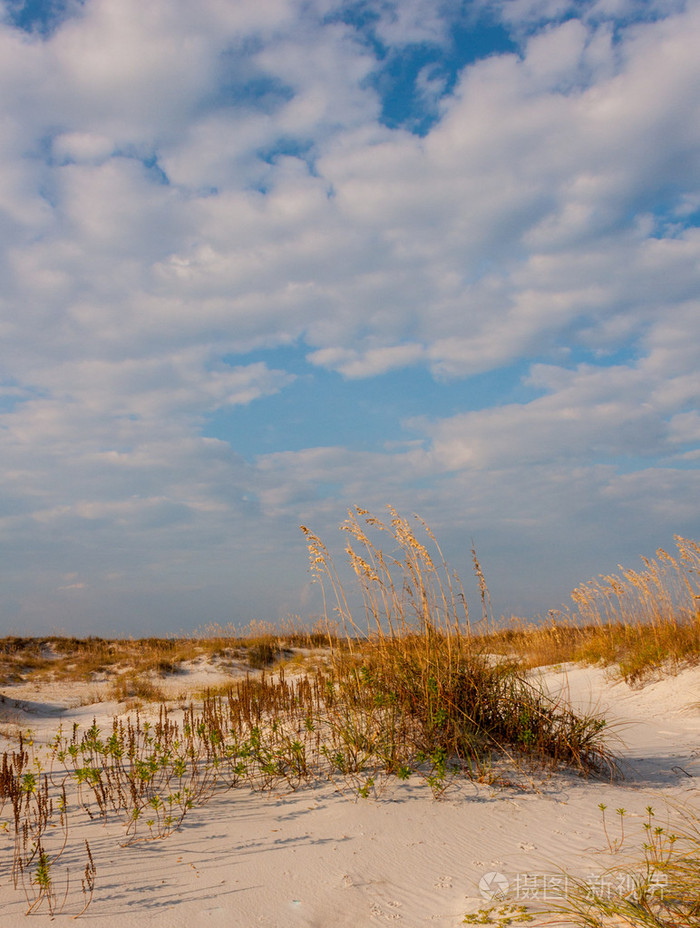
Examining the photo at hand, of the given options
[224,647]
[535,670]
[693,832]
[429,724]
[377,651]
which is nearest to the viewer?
[693,832]

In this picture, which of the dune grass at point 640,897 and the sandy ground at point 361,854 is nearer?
the dune grass at point 640,897

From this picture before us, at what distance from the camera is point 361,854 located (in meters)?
3.28

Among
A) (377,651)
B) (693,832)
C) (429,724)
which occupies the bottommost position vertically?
(693,832)

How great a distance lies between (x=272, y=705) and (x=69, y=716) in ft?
20.4

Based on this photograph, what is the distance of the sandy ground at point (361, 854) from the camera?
275cm

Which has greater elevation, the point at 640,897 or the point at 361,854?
the point at 640,897

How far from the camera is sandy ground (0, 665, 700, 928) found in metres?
2.75

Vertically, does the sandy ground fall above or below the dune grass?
below

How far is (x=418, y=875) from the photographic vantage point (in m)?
3.07

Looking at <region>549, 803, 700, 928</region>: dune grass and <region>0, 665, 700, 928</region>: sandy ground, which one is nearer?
<region>549, 803, 700, 928</region>: dune grass

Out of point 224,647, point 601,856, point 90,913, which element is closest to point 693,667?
point 601,856

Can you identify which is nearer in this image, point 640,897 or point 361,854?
point 640,897

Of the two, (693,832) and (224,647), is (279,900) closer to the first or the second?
(693,832)

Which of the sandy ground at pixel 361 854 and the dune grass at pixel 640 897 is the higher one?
the dune grass at pixel 640 897
